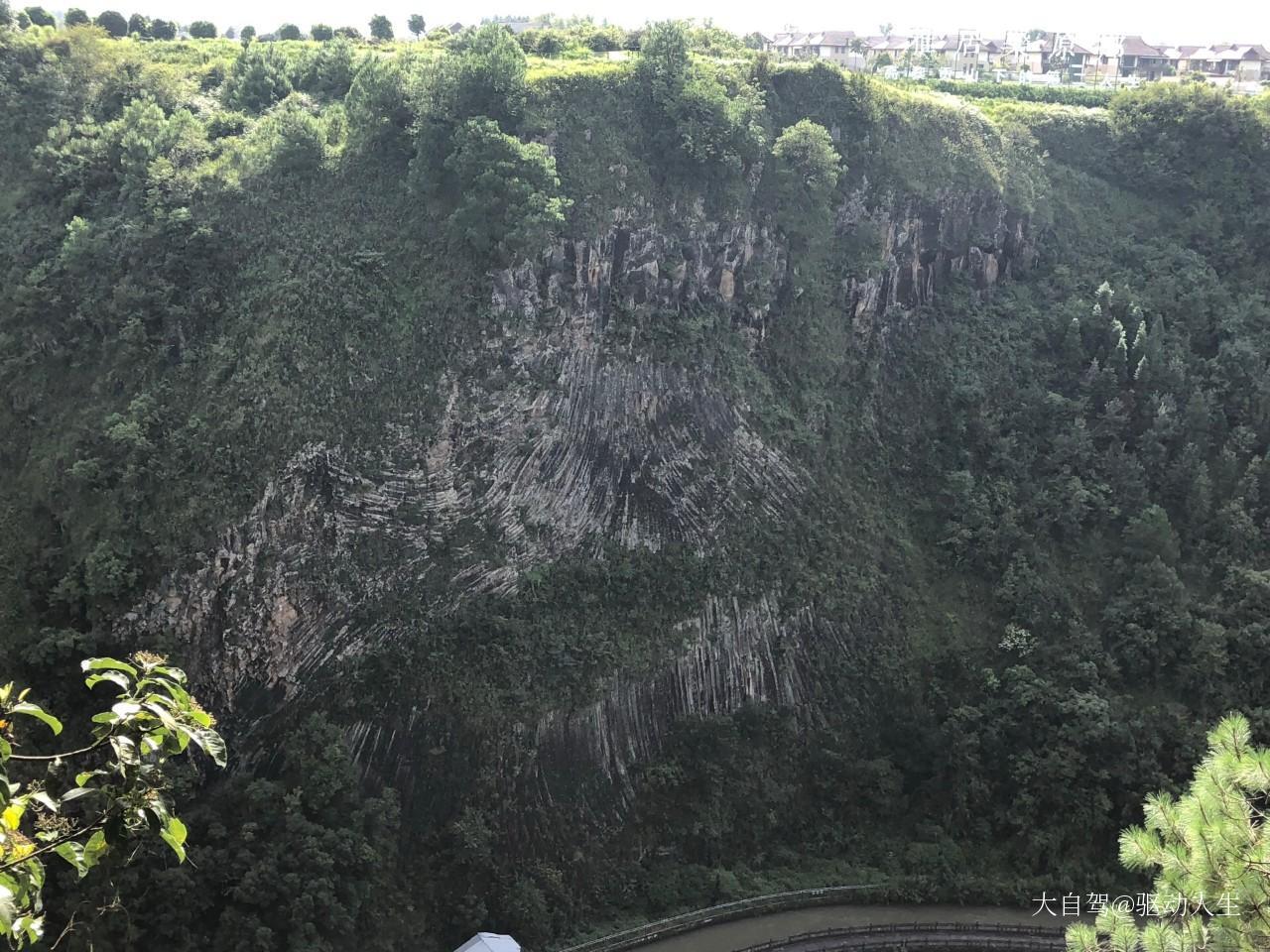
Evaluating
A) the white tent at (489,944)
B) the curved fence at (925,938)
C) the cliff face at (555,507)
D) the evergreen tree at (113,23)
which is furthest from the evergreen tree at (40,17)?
the curved fence at (925,938)

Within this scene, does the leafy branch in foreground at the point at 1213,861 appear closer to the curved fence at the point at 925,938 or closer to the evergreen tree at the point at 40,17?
the curved fence at the point at 925,938

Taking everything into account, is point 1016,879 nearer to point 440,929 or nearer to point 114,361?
point 440,929

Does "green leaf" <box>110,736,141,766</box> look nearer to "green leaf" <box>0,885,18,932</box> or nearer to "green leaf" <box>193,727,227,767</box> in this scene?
"green leaf" <box>193,727,227,767</box>

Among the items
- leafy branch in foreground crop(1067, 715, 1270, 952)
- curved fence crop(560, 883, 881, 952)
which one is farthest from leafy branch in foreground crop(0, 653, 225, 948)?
curved fence crop(560, 883, 881, 952)

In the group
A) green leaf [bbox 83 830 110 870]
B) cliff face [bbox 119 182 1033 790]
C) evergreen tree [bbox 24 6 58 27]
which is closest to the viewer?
green leaf [bbox 83 830 110 870]

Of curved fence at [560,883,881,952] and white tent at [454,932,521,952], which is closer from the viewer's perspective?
white tent at [454,932,521,952]

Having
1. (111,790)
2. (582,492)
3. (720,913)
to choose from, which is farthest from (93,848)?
(582,492)
